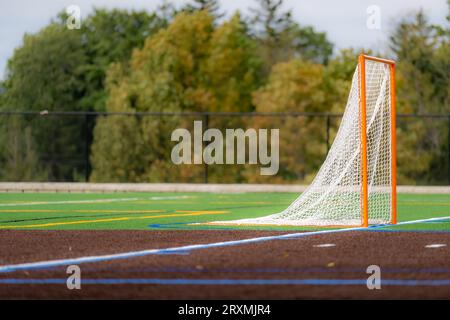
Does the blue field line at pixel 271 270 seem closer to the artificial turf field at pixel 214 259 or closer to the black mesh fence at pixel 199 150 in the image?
the artificial turf field at pixel 214 259

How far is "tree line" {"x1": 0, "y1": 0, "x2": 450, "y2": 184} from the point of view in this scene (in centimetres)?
→ 4050

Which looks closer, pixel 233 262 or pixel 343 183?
pixel 233 262

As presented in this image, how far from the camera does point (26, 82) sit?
199 ft

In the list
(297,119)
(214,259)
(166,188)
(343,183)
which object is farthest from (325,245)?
(297,119)

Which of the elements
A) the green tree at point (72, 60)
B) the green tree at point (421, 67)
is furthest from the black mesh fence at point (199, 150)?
the green tree at point (72, 60)

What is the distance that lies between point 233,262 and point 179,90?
4256 centimetres

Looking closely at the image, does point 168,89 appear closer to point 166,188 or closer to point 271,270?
point 166,188

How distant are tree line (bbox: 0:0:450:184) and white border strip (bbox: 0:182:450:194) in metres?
2.04

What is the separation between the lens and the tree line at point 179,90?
40.5 metres

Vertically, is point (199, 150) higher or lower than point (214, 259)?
higher

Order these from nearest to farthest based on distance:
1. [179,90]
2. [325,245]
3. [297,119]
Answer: [325,245], [297,119], [179,90]

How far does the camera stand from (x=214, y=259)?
8062mm

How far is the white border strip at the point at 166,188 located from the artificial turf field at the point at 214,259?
11.9 m

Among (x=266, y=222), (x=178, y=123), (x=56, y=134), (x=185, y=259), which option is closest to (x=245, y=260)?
(x=185, y=259)
